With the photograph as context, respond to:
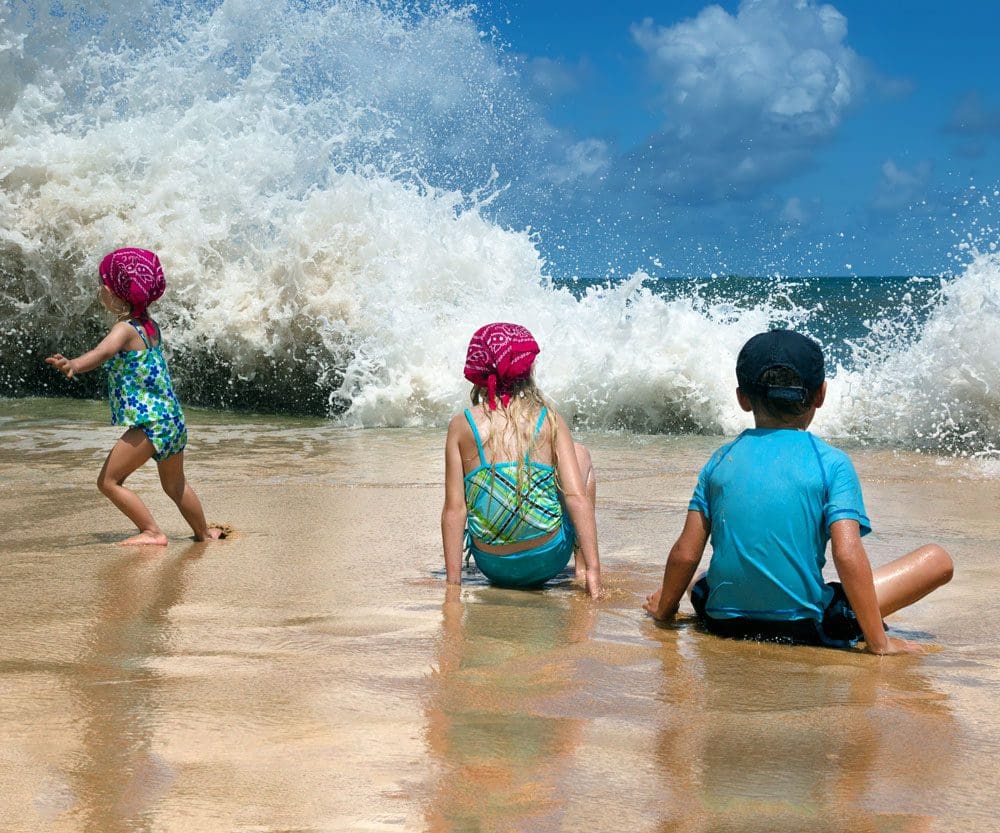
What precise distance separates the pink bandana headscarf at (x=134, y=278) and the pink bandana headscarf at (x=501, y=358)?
5.40 ft

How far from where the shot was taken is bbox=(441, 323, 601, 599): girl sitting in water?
4305mm

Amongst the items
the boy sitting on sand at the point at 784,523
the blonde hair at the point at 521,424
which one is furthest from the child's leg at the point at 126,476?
the boy sitting on sand at the point at 784,523

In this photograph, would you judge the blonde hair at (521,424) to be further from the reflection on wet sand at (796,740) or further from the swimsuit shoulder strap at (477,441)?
the reflection on wet sand at (796,740)

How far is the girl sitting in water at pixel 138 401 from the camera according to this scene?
5.11m

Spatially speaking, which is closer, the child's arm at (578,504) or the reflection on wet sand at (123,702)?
the reflection on wet sand at (123,702)

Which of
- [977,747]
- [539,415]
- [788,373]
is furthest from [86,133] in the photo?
[977,747]

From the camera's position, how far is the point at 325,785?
235cm

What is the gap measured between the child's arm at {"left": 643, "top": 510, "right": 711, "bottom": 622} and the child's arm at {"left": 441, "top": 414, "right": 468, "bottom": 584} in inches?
30.8

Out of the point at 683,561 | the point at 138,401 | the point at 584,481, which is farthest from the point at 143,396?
the point at 683,561

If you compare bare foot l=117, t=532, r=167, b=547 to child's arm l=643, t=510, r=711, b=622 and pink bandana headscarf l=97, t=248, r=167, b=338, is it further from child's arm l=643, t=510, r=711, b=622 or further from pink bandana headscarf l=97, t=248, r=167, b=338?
child's arm l=643, t=510, r=711, b=622

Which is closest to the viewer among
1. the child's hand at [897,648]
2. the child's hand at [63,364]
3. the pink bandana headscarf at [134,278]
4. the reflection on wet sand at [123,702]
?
the reflection on wet sand at [123,702]

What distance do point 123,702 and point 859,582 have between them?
198 centimetres

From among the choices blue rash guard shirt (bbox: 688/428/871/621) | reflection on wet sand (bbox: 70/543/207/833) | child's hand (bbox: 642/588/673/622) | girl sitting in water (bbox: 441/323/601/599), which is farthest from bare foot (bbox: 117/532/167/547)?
blue rash guard shirt (bbox: 688/428/871/621)

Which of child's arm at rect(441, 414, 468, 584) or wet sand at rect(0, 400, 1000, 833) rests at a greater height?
child's arm at rect(441, 414, 468, 584)
